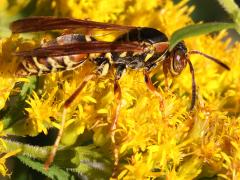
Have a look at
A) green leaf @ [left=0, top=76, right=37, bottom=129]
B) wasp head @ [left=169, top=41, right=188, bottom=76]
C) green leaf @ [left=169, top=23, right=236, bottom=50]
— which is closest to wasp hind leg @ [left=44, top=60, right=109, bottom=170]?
green leaf @ [left=0, top=76, right=37, bottom=129]

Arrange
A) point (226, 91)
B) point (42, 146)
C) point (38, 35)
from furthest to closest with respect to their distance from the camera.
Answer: point (226, 91)
point (38, 35)
point (42, 146)

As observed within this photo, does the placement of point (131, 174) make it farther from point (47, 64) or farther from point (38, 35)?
point (38, 35)

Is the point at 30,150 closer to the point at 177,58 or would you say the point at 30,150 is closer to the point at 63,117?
the point at 63,117

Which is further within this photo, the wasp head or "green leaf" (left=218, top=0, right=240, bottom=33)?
the wasp head

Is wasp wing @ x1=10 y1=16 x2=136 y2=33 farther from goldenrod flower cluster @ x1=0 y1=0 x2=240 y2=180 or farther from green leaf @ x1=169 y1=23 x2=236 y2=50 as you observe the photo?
green leaf @ x1=169 y1=23 x2=236 y2=50

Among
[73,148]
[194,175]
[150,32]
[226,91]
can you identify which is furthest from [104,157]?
[226,91]

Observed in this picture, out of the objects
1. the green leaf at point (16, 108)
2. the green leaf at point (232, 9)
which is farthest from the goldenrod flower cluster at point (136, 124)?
the green leaf at point (232, 9)

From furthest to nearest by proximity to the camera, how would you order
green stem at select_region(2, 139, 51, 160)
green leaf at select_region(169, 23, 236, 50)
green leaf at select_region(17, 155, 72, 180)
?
green stem at select_region(2, 139, 51, 160) < green leaf at select_region(17, 155, 72, 180) < green leaf at select_region(169, 23, 236, 50)
